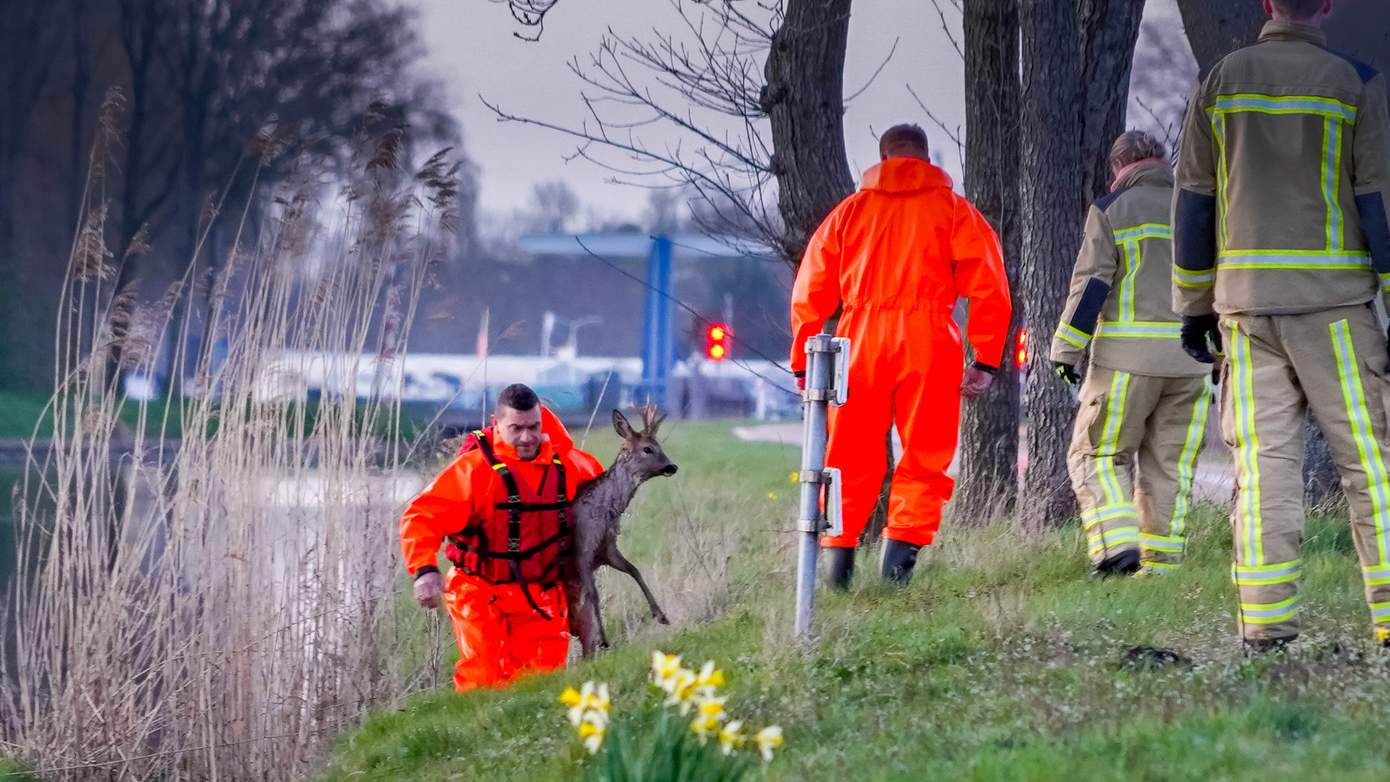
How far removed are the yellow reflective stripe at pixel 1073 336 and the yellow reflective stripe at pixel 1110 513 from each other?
26.7 inches

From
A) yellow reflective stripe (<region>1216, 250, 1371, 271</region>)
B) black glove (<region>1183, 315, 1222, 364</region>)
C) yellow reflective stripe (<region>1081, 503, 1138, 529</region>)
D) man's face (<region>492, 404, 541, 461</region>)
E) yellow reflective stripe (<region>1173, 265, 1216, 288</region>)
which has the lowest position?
yellow reflective stripe (<region>1081, 503, 1138, 529</region>)

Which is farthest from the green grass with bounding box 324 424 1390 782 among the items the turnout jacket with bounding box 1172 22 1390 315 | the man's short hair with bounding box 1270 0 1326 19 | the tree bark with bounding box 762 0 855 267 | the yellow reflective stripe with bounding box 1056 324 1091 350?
the tree bark with bounding box 762 0 855 267

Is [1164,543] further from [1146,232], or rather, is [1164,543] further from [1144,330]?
[1146,232]

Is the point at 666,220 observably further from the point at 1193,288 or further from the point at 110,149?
the point at 1193,288

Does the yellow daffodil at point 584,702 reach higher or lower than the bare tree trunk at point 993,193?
lower

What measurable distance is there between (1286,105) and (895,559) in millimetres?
2524

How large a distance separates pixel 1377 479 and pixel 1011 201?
5791 millimetres

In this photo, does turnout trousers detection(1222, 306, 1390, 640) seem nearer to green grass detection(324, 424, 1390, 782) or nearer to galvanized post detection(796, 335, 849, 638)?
green grass detection(324, 424, 1390, 782)

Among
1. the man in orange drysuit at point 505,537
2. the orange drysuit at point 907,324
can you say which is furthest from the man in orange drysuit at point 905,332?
the man in orange drysuit at point 505,537

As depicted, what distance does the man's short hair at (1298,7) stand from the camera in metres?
5.16

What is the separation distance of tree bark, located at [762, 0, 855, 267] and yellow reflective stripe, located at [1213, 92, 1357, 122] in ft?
14.3

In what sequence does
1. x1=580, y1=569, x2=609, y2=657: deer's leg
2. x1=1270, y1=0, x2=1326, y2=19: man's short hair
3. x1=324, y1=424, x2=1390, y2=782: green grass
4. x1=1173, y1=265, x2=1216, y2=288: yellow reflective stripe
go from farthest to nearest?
x1=580, y1=569, x2=609, y2=657: deer's leg → x1=1173, y1=265, x2=1216, y2=288: yellow reflective stripe → x1=1270, y1=0, x2=1326, y2=19: man's short hair → x1=324, y1=424, x2=1390, y2=782: green grass

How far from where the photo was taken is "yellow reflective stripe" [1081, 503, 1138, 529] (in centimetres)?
710

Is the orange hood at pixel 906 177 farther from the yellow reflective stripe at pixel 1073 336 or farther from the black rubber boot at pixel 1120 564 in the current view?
the black rubber boot at pixel 1120 564
